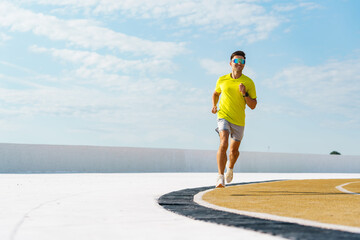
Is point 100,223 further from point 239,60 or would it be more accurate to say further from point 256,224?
point 239,60

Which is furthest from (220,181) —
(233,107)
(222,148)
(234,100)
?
(234,100)

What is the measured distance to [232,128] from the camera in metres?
9.43

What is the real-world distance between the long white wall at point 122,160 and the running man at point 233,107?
13043 mm

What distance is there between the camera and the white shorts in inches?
368

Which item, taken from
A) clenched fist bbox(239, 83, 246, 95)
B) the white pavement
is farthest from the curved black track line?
clenched fist bbox(239, 83, 246, 95)

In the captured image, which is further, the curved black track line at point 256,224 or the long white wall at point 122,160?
the long white wall at point 122,160

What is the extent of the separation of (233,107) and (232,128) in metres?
0.40

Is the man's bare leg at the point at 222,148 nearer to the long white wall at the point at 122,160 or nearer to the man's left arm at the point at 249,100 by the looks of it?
the man's left arm at the point at 249,100

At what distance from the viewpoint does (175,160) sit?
2438 centimetres

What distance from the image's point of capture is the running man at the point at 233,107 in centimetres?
934

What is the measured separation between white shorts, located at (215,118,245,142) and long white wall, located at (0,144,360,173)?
13088 mm

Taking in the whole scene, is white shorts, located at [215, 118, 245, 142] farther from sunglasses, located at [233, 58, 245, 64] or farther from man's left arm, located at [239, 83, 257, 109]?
sunglasses, located at [233, 58, 245, 64]

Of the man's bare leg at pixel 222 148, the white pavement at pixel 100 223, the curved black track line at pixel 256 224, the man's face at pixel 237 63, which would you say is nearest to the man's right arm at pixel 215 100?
the man's bare leg at pixel 222 148

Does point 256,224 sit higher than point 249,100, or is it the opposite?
point 249,100
